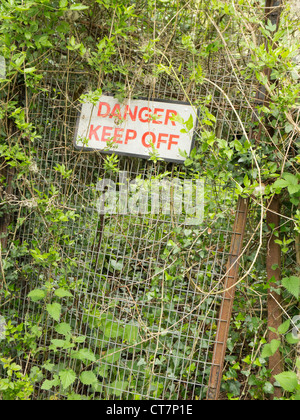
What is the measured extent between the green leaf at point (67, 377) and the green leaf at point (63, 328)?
0.23 m

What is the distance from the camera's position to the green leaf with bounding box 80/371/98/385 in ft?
8.41

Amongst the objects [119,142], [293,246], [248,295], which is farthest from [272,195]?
[119,142]

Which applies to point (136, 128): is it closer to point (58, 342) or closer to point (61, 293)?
point (61, 293)

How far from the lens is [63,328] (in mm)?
2643

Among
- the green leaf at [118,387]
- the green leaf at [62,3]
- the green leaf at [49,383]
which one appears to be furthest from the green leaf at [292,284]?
the green leaf at [62,3]

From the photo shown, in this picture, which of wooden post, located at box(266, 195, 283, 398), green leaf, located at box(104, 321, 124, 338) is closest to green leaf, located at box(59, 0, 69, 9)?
wooden post, located at box(266, 195, 283, 398)

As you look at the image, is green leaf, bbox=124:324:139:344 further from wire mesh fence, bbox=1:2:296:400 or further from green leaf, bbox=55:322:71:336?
green leaf, bbox=55:322:71:336

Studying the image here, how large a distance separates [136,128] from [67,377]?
1.65m

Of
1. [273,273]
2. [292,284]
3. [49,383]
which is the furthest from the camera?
[49,383]

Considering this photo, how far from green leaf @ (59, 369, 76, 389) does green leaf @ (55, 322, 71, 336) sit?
0.76 ft

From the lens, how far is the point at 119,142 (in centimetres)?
264

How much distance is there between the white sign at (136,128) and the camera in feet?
8.33

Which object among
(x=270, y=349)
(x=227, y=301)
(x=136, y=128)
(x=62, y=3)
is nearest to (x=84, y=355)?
(x=227, y=301)

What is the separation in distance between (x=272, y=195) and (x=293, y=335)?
2.76ft
